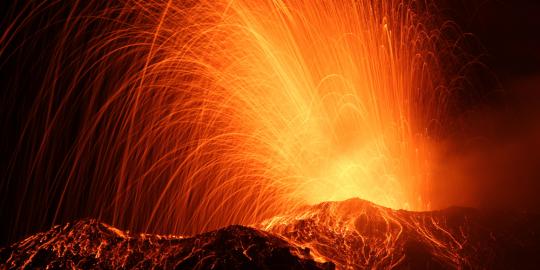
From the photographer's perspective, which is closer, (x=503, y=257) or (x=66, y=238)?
(x=66, y=238)

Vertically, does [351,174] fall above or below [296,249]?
above

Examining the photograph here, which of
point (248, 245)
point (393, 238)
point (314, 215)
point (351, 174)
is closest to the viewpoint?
point (248, 245)

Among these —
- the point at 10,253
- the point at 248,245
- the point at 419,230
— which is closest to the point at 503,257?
the point at 419,230

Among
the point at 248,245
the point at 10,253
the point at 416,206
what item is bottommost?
the point at 10,253

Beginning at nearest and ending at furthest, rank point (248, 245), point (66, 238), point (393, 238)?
point (248, 245), point (66, 238), point (393, 238)

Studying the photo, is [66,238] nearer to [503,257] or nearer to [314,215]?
[314,215]

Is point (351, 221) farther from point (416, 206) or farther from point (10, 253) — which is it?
point (10, 253)
